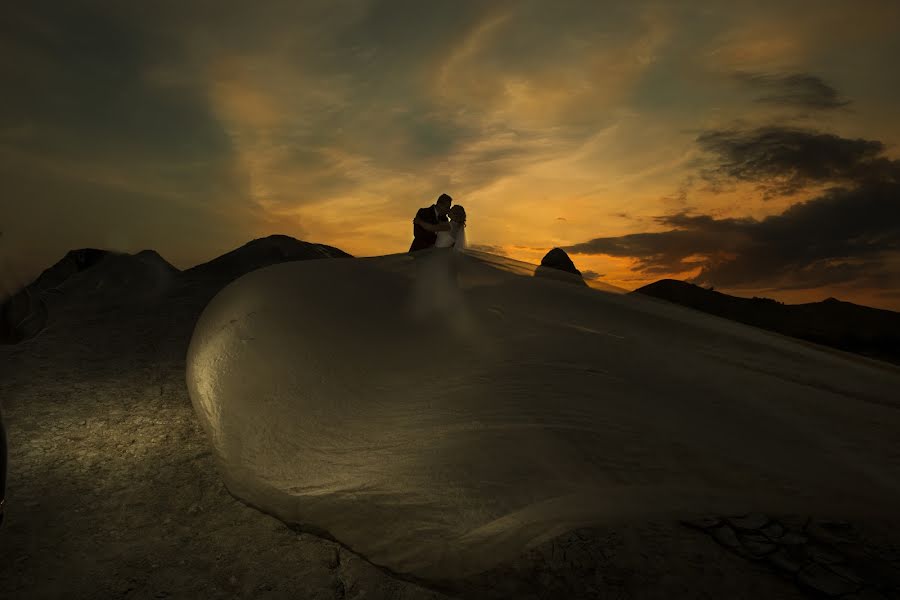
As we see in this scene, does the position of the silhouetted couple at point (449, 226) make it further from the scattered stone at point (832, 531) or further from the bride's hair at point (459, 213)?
the scattered stone at point (832, 531)

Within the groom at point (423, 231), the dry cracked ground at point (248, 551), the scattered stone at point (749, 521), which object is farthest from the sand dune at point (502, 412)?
the groom at point (423, 231)

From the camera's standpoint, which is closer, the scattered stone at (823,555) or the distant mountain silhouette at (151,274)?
the scattered stone at (823,555)

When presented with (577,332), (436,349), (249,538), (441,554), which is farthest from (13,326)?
(577,332)

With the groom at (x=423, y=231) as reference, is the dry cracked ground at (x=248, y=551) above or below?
below

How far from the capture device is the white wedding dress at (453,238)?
439 centimetres

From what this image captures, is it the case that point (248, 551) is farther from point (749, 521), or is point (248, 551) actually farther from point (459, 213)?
point (459, 213)

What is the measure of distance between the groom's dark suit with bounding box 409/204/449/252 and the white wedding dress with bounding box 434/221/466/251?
2.76 ft

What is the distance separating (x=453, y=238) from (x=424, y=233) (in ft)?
3.21

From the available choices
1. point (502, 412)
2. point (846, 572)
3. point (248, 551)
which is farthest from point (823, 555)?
point (248, 551)

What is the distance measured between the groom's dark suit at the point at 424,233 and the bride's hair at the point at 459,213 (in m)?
0.80

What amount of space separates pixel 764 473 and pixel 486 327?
169 cm

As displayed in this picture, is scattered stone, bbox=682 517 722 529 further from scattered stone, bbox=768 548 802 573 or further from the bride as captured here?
the bride

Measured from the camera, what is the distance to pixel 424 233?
17.5 ft

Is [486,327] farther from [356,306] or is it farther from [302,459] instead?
[302,459]
